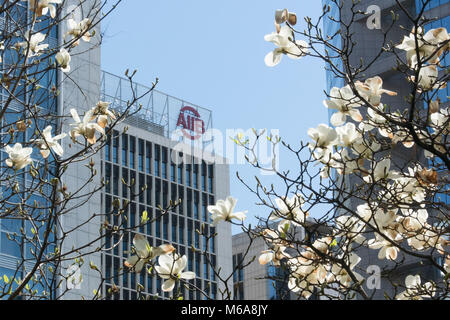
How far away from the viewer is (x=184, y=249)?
185 ft

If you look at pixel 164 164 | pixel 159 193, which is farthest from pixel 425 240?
pixel 164 164

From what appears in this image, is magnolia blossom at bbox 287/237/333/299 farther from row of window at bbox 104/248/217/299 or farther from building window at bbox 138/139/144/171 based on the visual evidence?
building window at bbox 138/139/144/171

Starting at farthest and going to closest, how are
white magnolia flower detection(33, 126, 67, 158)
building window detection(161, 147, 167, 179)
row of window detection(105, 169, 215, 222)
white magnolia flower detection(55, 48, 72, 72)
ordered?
building window detection(161, 147, 167, 179), row of window detection(105, 169, 215, 222), white magnolia flower detection(55, 48, 72, 72), white magnolia flower detection(33, 126, 67, 158)

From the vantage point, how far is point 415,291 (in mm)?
4477

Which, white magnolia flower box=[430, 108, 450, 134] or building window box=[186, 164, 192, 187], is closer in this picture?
white magnolia flower box=[430, 108, 450, 134]

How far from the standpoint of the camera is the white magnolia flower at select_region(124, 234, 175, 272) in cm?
344

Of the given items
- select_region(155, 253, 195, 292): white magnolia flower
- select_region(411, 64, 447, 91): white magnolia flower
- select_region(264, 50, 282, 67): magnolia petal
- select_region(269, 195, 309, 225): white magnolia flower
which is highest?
select_region(264, 50, 282, 67): magnolia petal

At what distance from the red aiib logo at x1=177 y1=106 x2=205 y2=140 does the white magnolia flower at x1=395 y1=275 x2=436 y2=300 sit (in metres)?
54.7

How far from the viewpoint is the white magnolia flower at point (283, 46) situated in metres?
4.27

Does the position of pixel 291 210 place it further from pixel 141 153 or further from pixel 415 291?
pixel 141 153

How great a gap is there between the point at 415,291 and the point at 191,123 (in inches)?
2175

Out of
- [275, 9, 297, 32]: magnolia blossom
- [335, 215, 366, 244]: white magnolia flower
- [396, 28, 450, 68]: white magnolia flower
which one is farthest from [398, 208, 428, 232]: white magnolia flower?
[275, 9, 297, 32]: magnolia blossom

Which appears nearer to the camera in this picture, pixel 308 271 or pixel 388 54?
pixel 308 271

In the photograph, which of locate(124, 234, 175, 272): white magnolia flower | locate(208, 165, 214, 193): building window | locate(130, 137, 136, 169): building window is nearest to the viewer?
locate(124, 234, 175, 272): white magnolia flower
